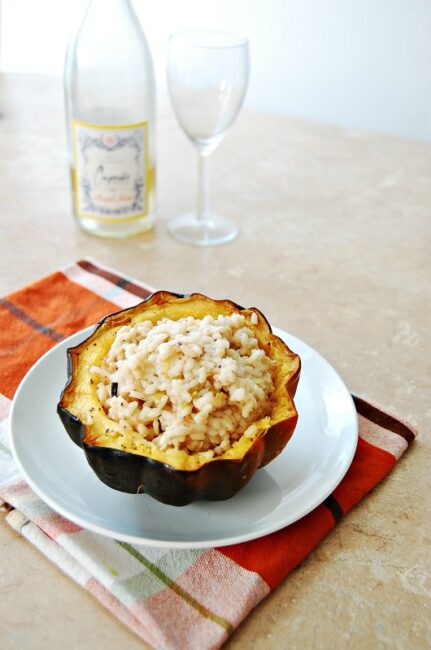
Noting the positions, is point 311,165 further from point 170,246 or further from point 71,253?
point 71,253

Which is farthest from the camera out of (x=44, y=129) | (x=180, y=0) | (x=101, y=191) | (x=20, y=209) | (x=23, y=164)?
(x=180, y=0)

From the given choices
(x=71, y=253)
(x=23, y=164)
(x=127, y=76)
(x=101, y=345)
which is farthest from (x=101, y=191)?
(x=101, y=345)

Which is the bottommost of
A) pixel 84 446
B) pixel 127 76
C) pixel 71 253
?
pixel 71 253

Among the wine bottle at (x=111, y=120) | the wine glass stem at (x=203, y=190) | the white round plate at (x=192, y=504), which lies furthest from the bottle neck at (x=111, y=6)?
the white round plate at (x=192, y=504)

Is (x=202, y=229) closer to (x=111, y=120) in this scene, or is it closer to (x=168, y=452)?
(x=111, y=120)

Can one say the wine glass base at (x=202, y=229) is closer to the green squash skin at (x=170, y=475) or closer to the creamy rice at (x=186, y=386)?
the creamy rice at (x=186, y=386)

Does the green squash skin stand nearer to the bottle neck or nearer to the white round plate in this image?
the white round plate

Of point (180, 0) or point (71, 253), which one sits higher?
point (180, 0)
